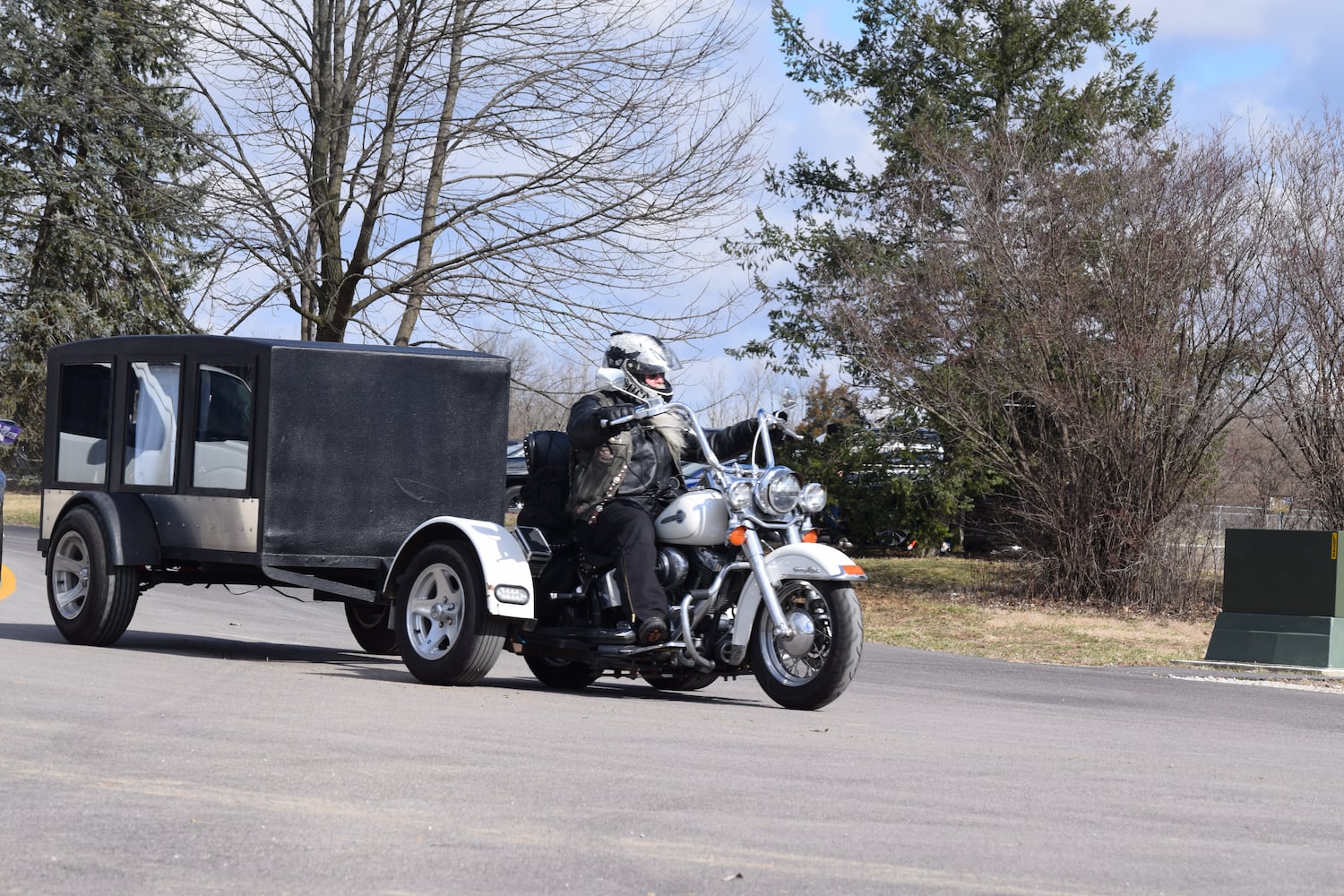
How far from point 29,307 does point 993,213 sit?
29.6 metres

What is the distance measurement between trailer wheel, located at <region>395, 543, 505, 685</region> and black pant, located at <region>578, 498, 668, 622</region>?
850 millimetres

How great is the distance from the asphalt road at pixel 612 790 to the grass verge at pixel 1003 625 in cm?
661

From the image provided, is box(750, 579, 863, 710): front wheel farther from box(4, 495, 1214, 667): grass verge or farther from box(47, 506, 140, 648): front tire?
box(4, 495, 1214, 667): grass verge

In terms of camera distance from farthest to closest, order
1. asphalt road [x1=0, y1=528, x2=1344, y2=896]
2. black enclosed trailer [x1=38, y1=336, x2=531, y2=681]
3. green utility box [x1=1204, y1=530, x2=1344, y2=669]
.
A: green utility box [x1=1204, y1=530, x2=1344, y2=669] → black enclosed trailer [x1=38, y1=336, x2=531, y2=681] → asphalt road [x1=0, y1=528, x2=1344, y2=896]

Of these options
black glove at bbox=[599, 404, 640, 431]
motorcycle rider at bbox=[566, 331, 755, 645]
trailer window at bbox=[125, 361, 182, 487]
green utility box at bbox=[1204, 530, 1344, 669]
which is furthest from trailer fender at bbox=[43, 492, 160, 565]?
green utility box at bbox=[1204, 530, 1344, 669]

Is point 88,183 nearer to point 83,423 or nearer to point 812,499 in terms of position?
point 83,423

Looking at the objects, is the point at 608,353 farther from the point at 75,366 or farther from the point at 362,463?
the point at 75,366

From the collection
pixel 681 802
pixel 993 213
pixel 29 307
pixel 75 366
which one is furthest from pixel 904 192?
pixel 29 307

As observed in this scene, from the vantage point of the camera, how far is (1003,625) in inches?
801

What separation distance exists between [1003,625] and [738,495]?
1177cm

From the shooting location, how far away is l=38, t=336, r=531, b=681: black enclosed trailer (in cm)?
1060

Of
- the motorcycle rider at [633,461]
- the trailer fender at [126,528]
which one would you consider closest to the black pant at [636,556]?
the motorcycle rider at [633,461]

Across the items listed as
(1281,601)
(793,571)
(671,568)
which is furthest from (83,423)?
(1281,601)

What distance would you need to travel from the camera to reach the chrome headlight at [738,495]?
9.29 meters
